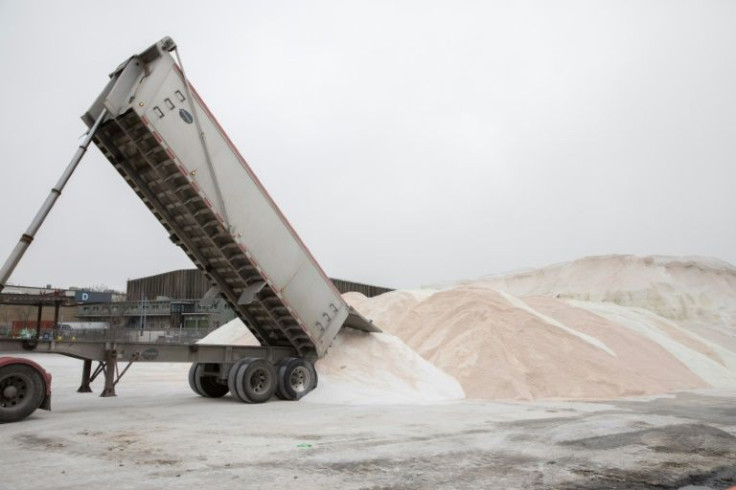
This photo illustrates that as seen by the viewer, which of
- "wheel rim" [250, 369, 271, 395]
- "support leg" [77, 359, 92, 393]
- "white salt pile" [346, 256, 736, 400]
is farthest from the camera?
"white salt pile" [346, 256, 736, 400]

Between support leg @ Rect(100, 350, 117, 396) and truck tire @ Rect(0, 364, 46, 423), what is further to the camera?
support leg @ Rect(100, 350, 117, 396)

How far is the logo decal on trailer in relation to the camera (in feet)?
37.0

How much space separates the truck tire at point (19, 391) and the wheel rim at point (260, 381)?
461cm

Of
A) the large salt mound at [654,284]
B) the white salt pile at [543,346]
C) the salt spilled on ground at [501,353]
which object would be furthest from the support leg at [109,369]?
the large salt mound at [654,284]

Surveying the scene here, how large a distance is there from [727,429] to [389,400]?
7211mm

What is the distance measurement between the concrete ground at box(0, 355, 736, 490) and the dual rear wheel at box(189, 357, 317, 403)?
66 cm

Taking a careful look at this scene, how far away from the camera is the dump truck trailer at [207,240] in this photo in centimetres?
1073

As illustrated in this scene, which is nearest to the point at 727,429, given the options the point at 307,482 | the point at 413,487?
the point at 413,487

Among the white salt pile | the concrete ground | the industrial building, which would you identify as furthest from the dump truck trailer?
the industrial building

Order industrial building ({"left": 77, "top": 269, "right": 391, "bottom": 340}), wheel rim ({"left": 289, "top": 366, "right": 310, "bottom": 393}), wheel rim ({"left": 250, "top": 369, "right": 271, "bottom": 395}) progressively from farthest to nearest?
industrial building ({"left": 77, "top": 269, "right": 391, "bottom": 340}) → wheel rim ({"left": 289, "top": 366, "right": 310, "bottom": 393}) → wheel rim ({"left": 250, "top": 369, "right": 271, "bottom": 395})

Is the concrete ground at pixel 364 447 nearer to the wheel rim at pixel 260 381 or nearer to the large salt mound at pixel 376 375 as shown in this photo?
the wheel rim at pixel 260 381

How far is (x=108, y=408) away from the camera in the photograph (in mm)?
11570

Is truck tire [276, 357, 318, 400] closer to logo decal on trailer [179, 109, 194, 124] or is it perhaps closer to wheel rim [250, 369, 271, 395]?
wheel rim [250, 369, 271, 395]

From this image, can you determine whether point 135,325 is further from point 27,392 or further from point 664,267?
point 664,267
